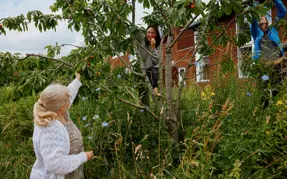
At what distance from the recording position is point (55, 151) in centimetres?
179

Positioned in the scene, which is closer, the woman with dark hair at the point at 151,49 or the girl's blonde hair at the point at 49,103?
the girl's blonde hair at the point at 49,103

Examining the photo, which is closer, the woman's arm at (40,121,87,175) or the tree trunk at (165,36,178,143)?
the woman's arm at (40,121,87,175)

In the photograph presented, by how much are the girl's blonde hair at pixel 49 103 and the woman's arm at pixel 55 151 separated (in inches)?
2.1

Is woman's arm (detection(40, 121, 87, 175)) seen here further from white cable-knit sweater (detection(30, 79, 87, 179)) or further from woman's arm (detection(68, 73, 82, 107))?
woman's arm (detection(68, 73, 82, 107))

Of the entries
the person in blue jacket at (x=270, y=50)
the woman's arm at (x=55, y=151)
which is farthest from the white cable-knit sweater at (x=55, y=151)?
the person in blue jacket at (x=270, y=50)

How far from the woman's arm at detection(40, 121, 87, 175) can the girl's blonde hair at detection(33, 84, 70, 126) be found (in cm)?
5

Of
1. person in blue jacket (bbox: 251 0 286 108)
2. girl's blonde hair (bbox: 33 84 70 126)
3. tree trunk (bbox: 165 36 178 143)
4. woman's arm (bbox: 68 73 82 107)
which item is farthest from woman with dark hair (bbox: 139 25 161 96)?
girl's blonde hair (bbox: 33 84 70 126)

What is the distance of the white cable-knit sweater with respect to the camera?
180 centimetres

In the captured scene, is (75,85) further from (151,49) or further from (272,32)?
(272,32)

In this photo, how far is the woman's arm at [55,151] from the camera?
180 cm

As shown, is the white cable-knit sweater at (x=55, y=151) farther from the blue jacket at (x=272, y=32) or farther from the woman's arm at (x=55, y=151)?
the blue jacket at (x=272, y=32)

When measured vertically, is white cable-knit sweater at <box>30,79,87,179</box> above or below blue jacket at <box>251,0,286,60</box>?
below

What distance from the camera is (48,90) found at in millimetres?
1899

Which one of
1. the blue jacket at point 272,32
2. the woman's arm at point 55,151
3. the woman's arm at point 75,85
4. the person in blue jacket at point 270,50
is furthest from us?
the blue jacket at point 272,32
